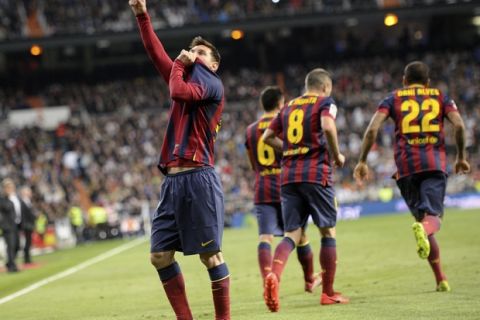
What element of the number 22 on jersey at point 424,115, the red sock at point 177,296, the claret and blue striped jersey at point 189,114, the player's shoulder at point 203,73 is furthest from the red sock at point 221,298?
the number 22 on jersey at point 424,115

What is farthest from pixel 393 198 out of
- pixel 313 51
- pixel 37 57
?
pixel 37 57

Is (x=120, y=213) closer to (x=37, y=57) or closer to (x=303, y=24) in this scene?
(x=303, y=24)

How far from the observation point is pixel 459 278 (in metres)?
10.7

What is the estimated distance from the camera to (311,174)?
9.25 meters

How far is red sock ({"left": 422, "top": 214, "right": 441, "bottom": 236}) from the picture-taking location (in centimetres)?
923

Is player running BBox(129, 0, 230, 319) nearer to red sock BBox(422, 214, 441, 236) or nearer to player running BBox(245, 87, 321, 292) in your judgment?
red sock BBox(422, 214, 441, 236)

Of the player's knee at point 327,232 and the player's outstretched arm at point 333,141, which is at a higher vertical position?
the player's outstretched arm at point 333,141

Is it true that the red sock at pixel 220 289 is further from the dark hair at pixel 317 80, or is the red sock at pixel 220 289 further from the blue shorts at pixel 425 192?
the blue shorts at pixel 425 192

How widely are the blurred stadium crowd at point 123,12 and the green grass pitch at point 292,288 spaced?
914 inches

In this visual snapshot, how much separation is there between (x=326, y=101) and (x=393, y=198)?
80.9 ft

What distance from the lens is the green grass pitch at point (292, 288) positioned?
8.62m

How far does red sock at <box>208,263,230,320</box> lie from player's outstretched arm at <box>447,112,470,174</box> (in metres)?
3.47

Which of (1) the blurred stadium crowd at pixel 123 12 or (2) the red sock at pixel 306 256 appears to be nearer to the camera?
(2) the red sock at pixel 306 256

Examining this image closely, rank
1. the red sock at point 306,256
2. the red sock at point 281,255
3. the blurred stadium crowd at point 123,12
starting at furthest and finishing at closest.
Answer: the blurred stadium crowd at point 123,12
the red sock at point 306,256
the red sock at point 281,255
